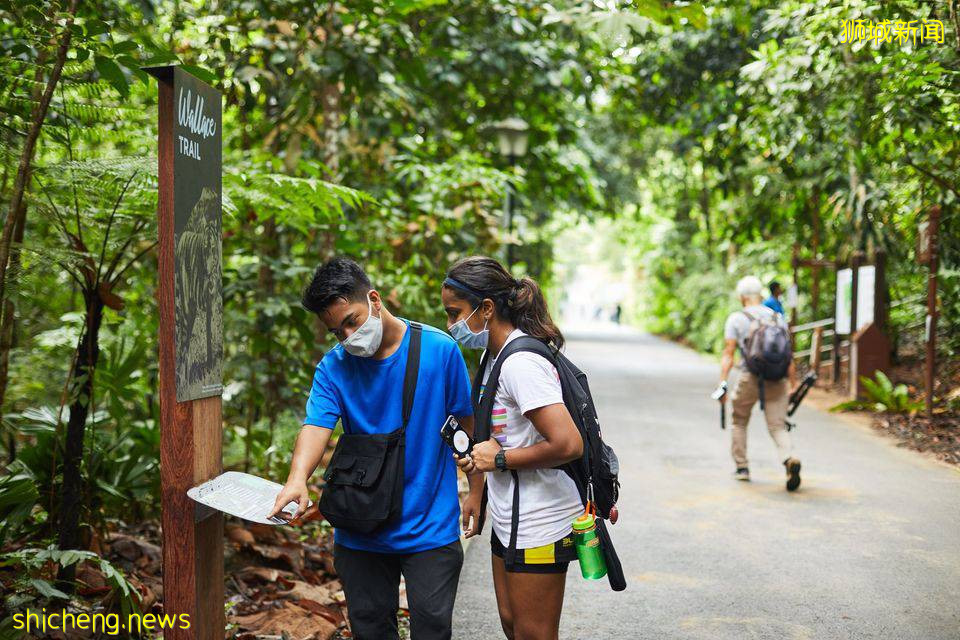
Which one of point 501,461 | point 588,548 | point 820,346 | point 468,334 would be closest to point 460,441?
point 501,461

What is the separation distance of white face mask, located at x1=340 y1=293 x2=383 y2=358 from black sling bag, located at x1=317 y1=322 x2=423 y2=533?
0.21m

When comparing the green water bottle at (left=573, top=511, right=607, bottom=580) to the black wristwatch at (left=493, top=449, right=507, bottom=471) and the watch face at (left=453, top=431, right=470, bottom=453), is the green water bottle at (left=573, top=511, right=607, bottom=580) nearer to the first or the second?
the black wristwatch at (left=493, top=449, right=507, bottom=471)

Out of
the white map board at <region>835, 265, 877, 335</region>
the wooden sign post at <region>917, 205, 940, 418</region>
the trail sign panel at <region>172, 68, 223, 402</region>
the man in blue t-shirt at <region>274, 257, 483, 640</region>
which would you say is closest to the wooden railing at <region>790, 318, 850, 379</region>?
the white map board at <region>835, 265, 877, 335</region>

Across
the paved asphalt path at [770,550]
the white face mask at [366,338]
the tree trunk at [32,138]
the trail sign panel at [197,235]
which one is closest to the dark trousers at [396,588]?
the white face mask at [366,338]

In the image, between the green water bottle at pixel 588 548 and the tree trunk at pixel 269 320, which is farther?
the tree trunk at pixel 269 320

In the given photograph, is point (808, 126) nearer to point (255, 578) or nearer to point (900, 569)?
point (900, 569)

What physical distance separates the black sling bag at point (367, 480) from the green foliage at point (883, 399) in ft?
36.3

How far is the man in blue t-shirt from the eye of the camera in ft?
10.6

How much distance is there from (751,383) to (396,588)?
20.4 feet

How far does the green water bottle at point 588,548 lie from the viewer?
319 centimetres

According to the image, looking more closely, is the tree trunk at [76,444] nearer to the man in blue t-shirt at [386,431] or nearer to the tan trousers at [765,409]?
the man in blue t-shirt at [386,431]

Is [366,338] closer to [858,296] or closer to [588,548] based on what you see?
[588,548]

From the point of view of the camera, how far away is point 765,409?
8812mm

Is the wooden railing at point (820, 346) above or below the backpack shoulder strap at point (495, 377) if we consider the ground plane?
below
